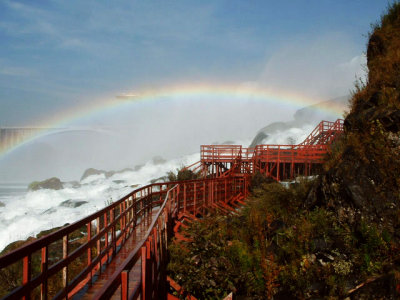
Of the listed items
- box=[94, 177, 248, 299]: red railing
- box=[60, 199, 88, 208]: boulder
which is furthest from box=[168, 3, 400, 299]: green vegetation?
box=[60, 199, 88, 208]: boulder

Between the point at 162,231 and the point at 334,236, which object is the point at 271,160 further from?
the point at 162,231

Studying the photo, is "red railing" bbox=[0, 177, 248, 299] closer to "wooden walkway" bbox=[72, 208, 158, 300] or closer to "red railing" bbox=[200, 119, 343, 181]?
"wooden walkway" bbox=[72, 208, 158, 300]

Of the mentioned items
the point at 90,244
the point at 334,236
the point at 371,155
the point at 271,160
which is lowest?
the point at 334,236

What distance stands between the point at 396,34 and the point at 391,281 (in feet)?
27.3

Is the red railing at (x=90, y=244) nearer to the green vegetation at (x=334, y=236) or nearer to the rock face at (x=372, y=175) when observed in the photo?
the green vegetation at (x=334, y=236)

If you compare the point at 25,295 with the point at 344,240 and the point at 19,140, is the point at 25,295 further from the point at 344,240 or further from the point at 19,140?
the point at 19,140

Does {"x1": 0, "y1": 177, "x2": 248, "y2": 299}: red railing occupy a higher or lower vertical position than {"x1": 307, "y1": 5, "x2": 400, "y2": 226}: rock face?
lower

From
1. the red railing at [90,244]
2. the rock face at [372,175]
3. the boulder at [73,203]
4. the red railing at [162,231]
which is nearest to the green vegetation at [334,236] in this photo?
the rock face at [372,175]

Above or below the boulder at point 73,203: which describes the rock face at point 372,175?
above

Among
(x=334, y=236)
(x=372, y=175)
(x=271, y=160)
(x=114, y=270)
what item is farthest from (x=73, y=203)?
(x=372, y=175)

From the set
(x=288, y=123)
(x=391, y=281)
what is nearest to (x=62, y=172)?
(x=288, y=123)

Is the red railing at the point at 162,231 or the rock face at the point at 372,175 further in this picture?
the rock face at the point at 372,175

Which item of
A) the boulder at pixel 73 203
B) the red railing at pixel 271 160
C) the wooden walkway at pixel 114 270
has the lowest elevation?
the boulder at pixel 73 203

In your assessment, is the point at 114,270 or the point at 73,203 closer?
the point at 114,270
